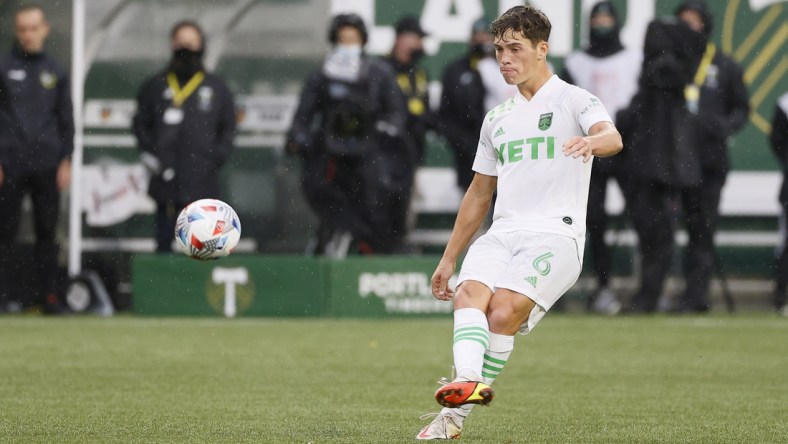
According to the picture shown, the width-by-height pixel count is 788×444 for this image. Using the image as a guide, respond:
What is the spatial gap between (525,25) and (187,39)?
8718 mm

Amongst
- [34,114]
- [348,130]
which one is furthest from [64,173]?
[348,130]

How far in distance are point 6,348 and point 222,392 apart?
3.21m

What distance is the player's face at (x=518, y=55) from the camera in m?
6.79

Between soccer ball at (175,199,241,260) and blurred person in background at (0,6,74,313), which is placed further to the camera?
blurred person in background at (0,6,74,313)

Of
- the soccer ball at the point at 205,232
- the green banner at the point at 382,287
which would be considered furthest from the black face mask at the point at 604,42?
the soccer ball at the point at 205,232

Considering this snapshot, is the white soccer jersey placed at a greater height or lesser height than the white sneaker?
greater

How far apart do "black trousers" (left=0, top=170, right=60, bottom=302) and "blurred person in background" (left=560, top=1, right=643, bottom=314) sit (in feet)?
16.8

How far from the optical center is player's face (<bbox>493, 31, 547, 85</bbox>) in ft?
22.3

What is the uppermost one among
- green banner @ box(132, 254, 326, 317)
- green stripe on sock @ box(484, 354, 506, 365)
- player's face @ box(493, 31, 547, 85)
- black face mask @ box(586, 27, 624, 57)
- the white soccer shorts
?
player's face @ box(493, 31, 547, 85)

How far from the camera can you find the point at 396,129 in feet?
50.2

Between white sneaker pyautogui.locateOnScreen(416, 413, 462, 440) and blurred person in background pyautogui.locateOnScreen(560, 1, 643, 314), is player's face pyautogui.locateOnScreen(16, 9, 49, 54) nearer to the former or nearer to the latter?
blurred person in background pyautogui.locateOnScreen(560, 1, 643, 314)

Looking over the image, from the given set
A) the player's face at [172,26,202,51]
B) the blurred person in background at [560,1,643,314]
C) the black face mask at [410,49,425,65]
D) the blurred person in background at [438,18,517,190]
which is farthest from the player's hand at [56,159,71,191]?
the blurred person in background at [560,1,643,314]

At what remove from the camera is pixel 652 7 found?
53.5 feet

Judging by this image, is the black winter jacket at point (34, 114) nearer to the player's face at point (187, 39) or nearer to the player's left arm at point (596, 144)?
the player's face at point (187, 39)
